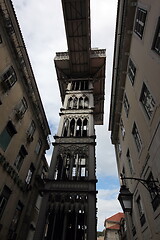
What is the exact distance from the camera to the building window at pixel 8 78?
1189 centimetres

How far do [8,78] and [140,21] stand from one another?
10560mm

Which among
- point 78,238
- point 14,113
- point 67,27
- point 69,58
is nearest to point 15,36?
point 14,113

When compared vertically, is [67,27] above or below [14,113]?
above

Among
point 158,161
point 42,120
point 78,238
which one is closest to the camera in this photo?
point 158,161

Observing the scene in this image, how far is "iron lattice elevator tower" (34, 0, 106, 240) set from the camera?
1091cm

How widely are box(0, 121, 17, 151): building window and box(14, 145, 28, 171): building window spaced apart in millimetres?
2124

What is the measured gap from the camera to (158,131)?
805 centimetres

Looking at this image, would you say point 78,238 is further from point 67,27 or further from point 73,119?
point 67,27

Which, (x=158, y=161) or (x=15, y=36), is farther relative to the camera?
(x=15, y=36)

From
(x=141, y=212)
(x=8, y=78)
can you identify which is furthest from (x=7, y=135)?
(x=141, y=212)

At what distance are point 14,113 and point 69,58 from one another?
15.5m

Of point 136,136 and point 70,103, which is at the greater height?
point 70,103

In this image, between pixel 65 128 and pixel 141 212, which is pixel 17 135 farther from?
pixel 141 212

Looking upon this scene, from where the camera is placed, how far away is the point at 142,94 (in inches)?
433
